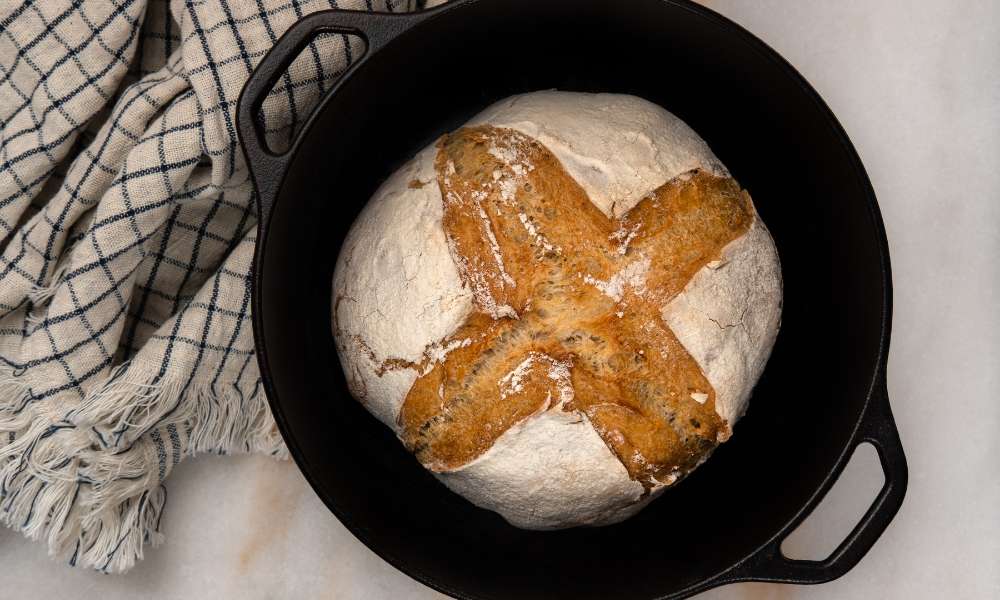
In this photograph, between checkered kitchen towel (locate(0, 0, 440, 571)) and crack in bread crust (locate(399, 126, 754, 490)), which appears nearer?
crack in bread crust (locate(399, 126, 754, 490))

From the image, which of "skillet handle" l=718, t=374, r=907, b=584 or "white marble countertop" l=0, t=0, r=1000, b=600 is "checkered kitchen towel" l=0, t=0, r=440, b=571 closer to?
"white marble countertop" l=0, t=0, r=1000, b=600

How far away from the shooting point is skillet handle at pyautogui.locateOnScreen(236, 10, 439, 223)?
89cm

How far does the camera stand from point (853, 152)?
0.96m

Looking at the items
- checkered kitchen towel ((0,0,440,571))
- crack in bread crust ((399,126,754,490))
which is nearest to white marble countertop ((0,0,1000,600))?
checkered kitchen towel ((0,0,440,571))

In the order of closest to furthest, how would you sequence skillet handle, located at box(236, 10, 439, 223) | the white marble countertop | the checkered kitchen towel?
skillet handle, located at box(236, 10, 439, 223) < the checkered kitchen towel < the white marble countertop

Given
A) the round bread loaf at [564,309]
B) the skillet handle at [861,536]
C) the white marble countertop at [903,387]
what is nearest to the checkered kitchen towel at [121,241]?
the white marble countertop at [903,387]

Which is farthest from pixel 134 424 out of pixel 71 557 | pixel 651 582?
pixel 651 582

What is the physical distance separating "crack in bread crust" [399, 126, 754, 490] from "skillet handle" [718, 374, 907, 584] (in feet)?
0.57

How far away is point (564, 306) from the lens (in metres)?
0.92

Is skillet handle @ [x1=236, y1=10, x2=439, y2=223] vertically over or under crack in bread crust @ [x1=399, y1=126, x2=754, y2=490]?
over

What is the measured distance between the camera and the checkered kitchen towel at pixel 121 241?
1.02 m

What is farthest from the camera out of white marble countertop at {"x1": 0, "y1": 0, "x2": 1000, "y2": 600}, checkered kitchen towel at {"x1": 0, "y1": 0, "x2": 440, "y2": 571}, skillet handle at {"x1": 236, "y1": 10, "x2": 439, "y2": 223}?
white marble countertop at {"x1": 0, "y1": 0, "x2": 1000, "y2": 600}

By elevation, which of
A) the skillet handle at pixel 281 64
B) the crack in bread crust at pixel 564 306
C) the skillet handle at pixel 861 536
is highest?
the skillet handle at pixel 281 64

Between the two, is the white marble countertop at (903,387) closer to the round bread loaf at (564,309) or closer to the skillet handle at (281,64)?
the round bread loaf at (564,309)
